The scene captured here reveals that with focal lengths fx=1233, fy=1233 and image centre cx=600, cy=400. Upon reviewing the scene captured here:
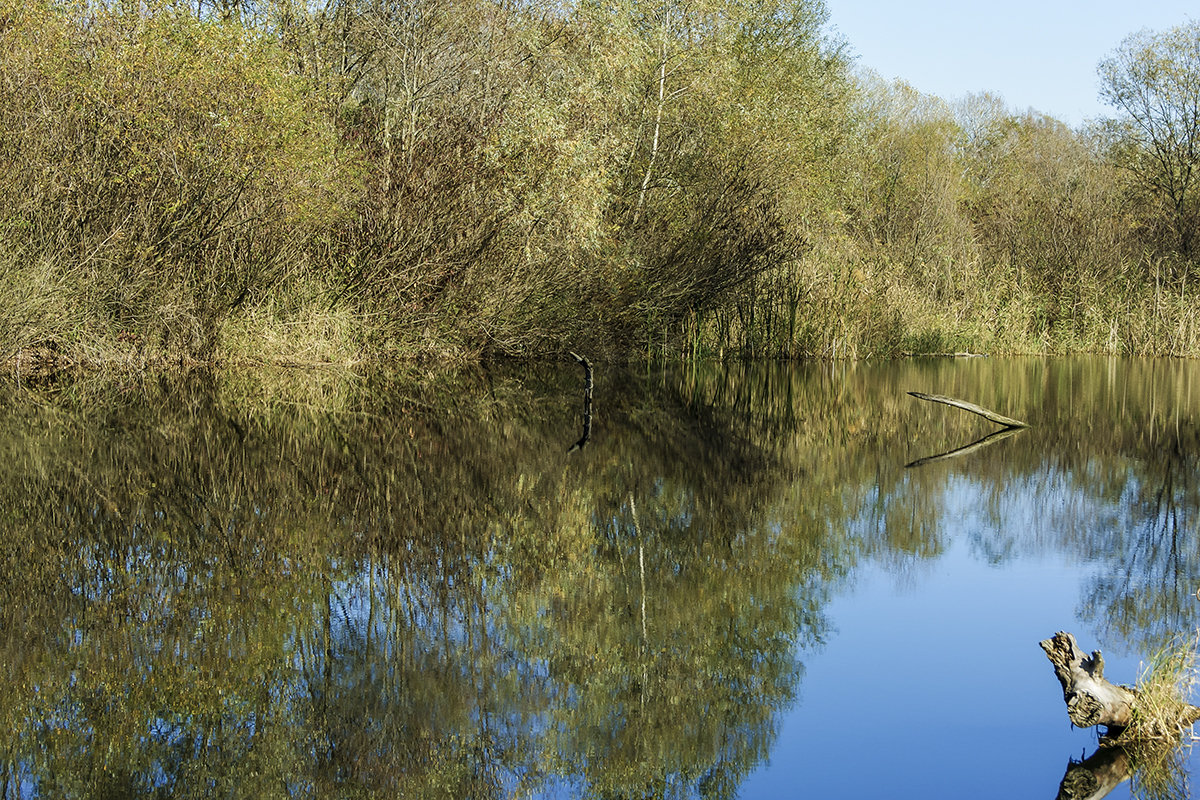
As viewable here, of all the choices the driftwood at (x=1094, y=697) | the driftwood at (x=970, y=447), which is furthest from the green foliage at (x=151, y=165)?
the driftwood at (x=1094, y=697)

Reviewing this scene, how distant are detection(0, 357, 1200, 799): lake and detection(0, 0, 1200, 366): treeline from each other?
467 cm

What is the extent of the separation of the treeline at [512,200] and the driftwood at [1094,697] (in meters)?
14.2

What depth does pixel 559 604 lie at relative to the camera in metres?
6.54

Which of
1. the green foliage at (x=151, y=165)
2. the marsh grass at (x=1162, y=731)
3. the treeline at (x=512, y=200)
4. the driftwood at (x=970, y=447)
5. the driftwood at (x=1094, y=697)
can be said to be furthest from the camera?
the treeline at (x=512, y=200)

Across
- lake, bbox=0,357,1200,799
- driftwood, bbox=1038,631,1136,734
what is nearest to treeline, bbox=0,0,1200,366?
lake, bbox=0,357,1200,799

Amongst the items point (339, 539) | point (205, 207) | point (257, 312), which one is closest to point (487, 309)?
point (257, 312)

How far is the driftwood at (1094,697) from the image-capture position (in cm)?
478

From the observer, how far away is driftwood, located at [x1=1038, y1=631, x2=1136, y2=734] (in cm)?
478

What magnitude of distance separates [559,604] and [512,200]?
51.0ft

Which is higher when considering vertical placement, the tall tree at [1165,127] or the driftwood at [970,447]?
the tall tree at [1165,127]

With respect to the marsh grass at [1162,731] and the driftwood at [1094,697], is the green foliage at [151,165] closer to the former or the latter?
the driftwood at [1094,697]

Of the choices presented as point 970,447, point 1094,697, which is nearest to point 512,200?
point 970,447

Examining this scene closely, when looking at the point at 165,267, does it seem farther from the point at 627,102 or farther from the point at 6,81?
the point at 627,102

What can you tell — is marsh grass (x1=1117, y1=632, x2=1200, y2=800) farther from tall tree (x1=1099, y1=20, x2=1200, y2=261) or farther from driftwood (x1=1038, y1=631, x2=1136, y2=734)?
tall tree (x1=1099, y1=20, x2=1200, y2=261)
